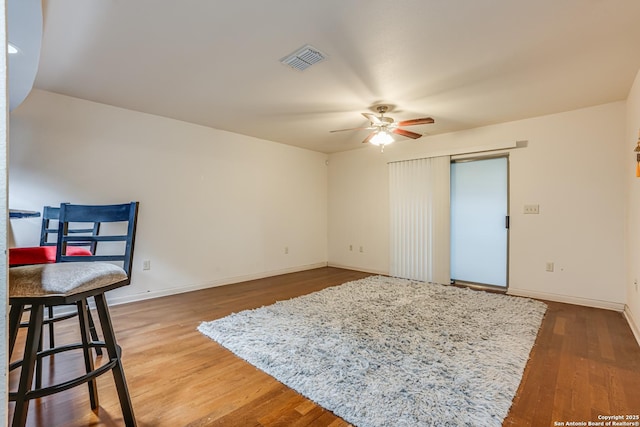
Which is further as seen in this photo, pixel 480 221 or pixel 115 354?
pixel 480 221

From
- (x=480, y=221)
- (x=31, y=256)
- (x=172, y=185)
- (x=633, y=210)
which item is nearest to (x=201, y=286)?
(x=172, y=185)

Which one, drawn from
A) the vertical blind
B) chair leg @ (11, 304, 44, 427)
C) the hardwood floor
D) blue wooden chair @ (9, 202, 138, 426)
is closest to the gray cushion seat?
blue wooden chair @ (9, 202, 138, 426)

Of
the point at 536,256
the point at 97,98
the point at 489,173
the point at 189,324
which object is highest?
the point at 97,98

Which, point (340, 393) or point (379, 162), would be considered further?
point (379, 162)

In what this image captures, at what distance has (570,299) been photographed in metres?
3.59

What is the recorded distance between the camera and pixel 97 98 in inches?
129

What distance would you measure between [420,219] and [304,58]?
10.8ft

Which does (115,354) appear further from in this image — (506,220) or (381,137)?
(506,220)

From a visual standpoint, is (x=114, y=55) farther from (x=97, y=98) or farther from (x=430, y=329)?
(x=430, y=329)

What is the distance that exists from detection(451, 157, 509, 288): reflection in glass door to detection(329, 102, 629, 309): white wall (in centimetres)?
19

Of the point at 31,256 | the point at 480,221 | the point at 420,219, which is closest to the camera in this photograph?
the point at 31,256

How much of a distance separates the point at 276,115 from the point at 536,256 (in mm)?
3802

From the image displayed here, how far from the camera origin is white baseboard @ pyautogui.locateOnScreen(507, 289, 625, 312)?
3340 millimetres

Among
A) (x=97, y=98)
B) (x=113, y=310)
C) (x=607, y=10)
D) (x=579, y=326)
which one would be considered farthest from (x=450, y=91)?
(x=113, y=310)
